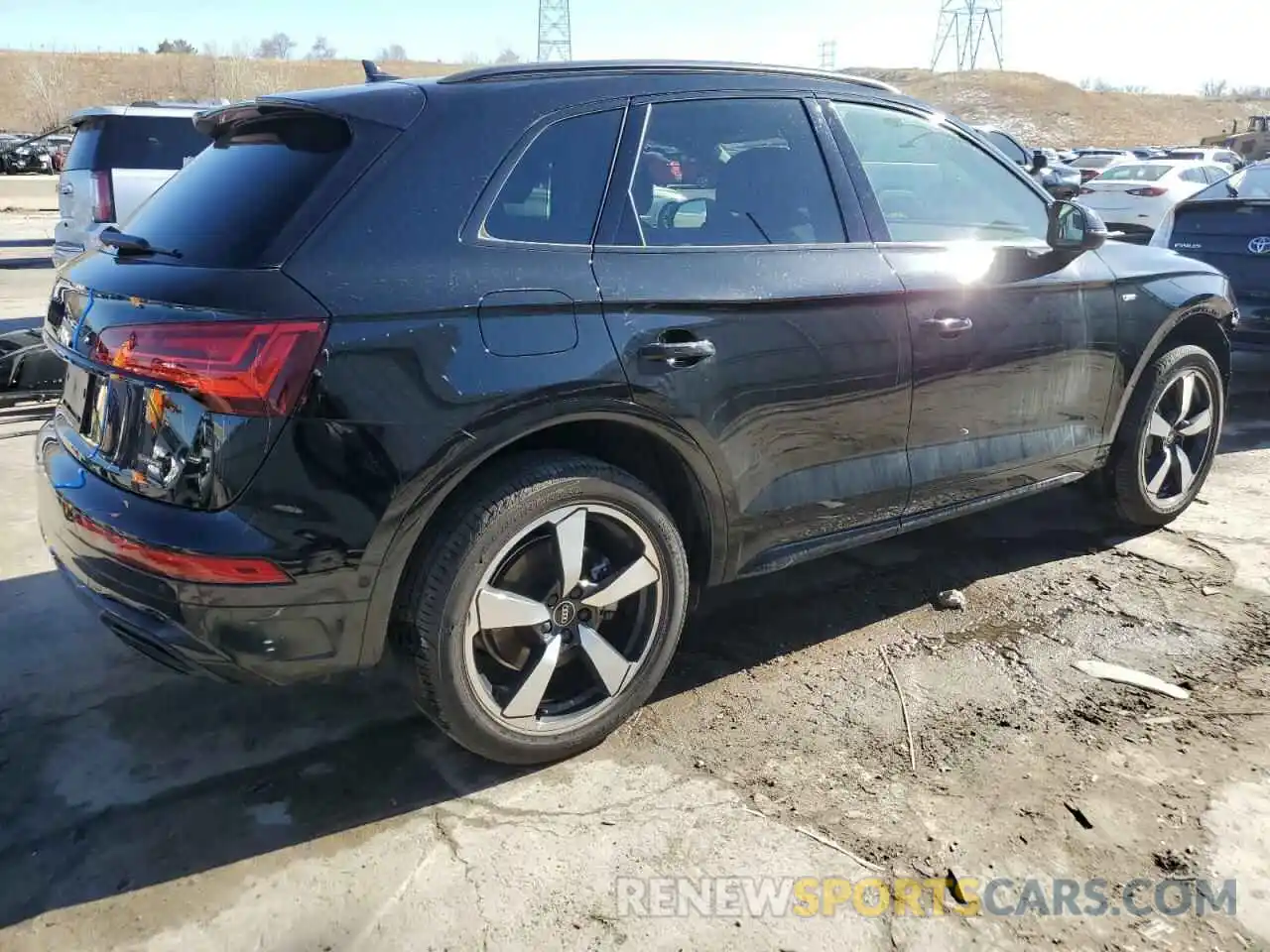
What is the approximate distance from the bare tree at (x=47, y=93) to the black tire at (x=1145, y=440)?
7364 centimetres

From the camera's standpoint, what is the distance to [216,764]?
9.33 ft

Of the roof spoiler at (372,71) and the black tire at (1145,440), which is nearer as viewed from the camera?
the roof spoiler at (372,71)

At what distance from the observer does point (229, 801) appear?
8.80 ft

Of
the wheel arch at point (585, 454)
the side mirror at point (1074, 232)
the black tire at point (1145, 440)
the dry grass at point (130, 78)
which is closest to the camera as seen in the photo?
the wheel arch at point (585, 454)

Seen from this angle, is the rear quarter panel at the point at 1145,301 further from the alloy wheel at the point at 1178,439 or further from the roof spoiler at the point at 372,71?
the roof spoiler at the point at 372,71

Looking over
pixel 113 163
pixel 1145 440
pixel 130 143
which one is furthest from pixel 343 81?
pixel 1145 440

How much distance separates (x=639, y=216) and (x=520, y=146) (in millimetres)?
Answer: 383

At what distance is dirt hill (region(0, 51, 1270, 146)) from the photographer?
70.9 m

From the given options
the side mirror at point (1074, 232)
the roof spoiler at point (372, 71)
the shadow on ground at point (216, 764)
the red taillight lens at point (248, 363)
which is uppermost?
the roof spoiler at point (372, 71)

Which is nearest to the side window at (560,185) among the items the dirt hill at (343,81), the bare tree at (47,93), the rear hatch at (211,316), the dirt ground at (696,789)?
the rear hatch at (211,316)

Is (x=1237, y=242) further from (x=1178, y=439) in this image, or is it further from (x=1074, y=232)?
(x=1074, y=232)

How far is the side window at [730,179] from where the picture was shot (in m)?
2.91

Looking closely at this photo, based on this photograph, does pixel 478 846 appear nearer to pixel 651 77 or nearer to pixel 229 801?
pixel 229 801

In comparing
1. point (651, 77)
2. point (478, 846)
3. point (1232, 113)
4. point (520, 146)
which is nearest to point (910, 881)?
point (478, 846)
